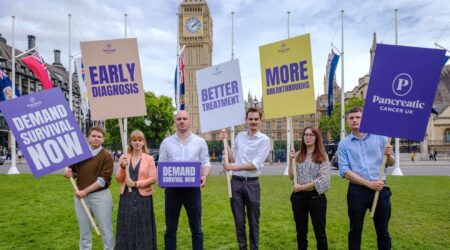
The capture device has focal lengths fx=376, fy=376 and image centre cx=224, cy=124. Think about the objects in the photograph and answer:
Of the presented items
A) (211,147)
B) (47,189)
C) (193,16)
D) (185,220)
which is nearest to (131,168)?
(185,220)

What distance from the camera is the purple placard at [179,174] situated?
4.70 m

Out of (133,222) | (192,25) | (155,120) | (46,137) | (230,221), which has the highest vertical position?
(192,25)

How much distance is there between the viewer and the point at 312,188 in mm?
4848

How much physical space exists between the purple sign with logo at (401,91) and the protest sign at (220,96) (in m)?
1.79

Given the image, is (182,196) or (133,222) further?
(182,196)

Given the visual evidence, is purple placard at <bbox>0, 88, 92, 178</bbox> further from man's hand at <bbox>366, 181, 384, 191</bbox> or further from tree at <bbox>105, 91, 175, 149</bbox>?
tree at <bbox>105, 91, 175, 149</bbox>

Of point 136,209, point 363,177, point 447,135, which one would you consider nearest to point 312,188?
point 363,177

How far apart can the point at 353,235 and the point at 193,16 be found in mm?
74172

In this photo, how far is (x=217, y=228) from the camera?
7.25 m

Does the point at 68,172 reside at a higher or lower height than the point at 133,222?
higher

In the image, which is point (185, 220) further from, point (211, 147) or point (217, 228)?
point (211, 147)

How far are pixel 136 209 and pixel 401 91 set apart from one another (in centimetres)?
361

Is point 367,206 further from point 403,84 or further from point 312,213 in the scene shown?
Answer: point 403,84

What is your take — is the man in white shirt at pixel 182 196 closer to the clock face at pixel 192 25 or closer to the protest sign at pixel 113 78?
the protest sign at pixel 113 78
